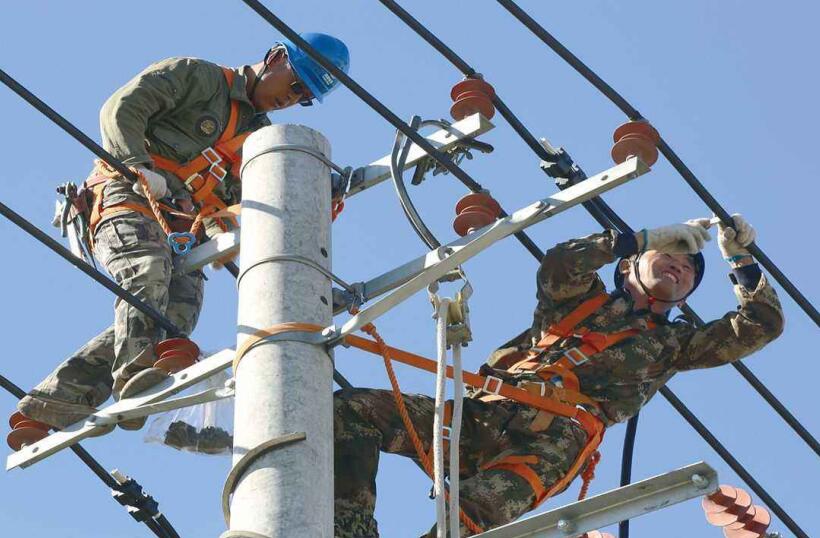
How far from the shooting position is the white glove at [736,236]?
8109 mm

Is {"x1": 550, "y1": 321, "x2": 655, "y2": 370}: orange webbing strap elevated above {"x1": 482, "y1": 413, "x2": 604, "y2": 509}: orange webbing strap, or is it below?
above

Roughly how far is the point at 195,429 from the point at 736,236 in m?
2.70

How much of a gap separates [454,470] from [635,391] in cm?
252

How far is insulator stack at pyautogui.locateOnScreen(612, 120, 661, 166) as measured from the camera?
675 centimetres

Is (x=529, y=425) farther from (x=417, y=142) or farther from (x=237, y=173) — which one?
(x=237, y=173)

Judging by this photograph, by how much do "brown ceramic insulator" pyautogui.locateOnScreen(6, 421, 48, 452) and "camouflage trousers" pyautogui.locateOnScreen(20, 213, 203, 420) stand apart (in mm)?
60

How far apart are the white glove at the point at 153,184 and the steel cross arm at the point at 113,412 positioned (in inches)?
55.0

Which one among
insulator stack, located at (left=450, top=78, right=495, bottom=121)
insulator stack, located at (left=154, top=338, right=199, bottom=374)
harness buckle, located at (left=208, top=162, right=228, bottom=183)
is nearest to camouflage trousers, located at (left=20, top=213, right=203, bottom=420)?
insulator stack, located at (left=154, top=338, right=199, bottom=374)

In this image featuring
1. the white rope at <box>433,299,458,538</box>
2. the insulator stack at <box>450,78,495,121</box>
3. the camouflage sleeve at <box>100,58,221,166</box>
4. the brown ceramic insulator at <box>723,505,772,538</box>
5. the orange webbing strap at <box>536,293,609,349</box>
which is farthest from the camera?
the camouflage sleeve at <box>100,58,221,166</box>

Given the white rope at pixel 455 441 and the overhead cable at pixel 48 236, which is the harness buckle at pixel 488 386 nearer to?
the overhead cable at pixel 48 236

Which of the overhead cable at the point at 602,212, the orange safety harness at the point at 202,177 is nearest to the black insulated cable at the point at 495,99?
the overhead cable at the point at 602,212

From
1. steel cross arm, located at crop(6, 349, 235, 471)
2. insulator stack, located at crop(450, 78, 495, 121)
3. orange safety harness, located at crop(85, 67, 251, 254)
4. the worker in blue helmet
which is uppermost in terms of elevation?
the worker in blue helmet

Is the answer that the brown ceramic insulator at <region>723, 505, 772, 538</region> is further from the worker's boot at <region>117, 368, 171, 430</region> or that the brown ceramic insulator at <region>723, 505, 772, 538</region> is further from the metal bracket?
the worker's boot at <region>117, 368, 171, 430</region>

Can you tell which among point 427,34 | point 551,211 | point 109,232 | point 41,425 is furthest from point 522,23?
point 41,425
